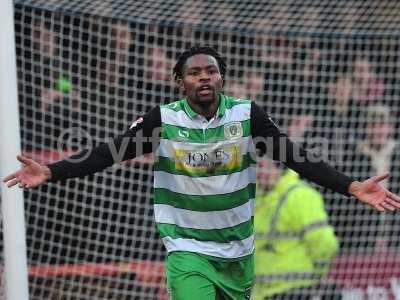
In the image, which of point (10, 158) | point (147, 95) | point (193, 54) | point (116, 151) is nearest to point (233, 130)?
point (193, 54)

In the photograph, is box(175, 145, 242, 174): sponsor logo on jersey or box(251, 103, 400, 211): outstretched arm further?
box(175, 145, 242, 174): sponsor logo on jersey

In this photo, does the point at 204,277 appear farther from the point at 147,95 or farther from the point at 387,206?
the point at 147,95

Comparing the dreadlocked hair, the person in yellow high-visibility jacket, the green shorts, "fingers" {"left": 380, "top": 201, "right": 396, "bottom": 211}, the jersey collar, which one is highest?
the dreadlocked hair

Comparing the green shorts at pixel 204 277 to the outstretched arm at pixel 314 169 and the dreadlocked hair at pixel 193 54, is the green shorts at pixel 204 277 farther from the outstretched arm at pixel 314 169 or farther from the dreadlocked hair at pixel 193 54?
the dreadlocked hair at pixel 193 54

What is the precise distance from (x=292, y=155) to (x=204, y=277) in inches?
29.3

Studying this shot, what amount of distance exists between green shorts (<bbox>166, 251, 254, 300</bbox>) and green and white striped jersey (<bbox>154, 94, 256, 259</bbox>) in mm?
48

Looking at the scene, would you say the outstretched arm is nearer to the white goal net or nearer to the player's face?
the player's face

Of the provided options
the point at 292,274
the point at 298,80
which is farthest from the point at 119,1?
the point at 292,274

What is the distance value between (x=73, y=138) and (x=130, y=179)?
1.93 ft

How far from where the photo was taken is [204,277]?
Result: 177 inches

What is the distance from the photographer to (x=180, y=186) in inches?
181

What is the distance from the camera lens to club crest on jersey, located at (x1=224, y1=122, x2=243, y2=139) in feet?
15.2

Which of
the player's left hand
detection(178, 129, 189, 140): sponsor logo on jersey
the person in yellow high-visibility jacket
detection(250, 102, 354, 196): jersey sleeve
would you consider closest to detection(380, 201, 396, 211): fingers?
the player's left hand

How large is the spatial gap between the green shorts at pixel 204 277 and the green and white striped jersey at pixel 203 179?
0.16ft
